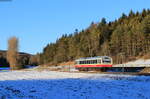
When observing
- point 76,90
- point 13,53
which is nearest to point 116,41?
point 13,53

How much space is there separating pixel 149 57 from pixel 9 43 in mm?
55623

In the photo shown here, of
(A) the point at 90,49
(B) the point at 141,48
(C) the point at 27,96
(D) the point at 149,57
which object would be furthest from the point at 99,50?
(C) the point at 27,96

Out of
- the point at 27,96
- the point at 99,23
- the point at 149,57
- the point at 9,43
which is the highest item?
the point at 99,23

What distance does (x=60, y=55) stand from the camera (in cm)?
13200

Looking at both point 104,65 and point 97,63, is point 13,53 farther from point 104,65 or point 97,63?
point 104,65

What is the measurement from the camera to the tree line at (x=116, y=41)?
290 ft

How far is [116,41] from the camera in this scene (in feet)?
306

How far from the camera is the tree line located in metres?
88.4

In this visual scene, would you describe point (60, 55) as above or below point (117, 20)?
below

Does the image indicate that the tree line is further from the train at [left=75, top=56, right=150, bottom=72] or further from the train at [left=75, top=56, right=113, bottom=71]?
the train at [left=75, top=56, right=150, bottom=72]

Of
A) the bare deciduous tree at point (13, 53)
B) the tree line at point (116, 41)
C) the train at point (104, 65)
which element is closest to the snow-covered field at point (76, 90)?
the train at point (104, 65)

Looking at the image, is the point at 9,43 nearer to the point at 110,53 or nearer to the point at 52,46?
the point at 110,53

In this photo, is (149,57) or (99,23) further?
(99,23)

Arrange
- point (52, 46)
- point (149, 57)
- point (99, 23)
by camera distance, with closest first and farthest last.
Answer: point (149, 57), point (99, 23), point (52, 46)
